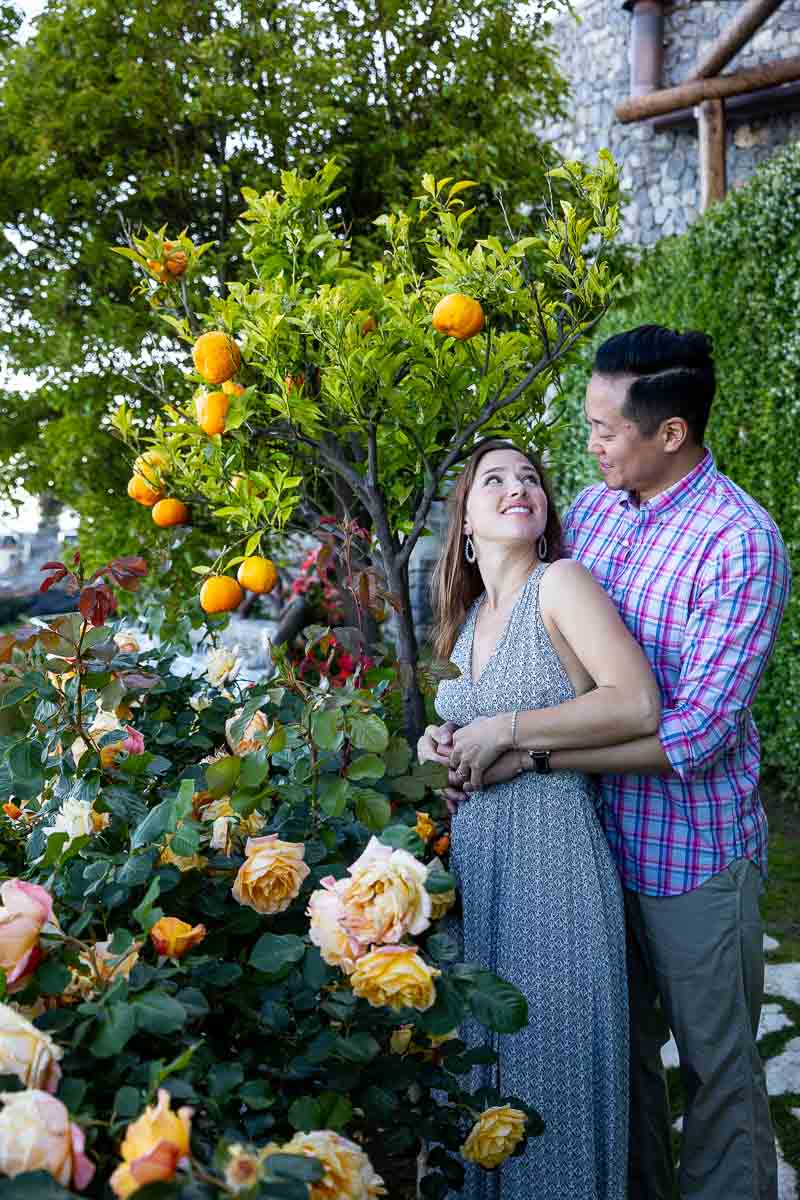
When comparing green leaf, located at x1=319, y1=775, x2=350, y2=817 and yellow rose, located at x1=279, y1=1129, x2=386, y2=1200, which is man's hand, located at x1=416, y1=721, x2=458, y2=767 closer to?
green leaf, located at x1=319, y1=775, x2=350, y2=817

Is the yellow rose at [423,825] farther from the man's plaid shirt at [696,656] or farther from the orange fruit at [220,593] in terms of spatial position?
the orange fruit at [220,593]

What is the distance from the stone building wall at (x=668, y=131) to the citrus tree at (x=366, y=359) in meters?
11.2

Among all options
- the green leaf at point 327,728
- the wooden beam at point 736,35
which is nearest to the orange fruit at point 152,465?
the green leaf at point 327,728

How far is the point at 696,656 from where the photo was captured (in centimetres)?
173

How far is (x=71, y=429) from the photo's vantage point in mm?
5008

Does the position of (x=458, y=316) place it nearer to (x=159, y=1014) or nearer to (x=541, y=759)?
(x=541, y=759)

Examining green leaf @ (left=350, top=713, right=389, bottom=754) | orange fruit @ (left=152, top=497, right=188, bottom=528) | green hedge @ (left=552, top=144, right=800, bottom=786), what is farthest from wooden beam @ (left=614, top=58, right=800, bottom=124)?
green leaf @ (left=350, top=713, right=389, bottom=754)

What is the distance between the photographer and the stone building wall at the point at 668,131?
12.3 metres

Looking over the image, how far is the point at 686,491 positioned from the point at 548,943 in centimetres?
84

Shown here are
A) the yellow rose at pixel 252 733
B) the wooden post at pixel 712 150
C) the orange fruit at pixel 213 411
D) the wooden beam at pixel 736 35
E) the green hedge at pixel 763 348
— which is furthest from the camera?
the wooden post at pixel 712 150


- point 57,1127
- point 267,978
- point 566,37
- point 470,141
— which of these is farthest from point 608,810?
point 566,37

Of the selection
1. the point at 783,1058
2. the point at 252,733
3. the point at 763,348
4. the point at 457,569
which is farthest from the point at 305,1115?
the point at 763,348

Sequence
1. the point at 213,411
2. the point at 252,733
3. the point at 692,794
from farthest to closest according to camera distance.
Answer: the point at 692,794, the point at 213,411, the point at 252,733

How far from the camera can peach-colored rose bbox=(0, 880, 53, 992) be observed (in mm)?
856
